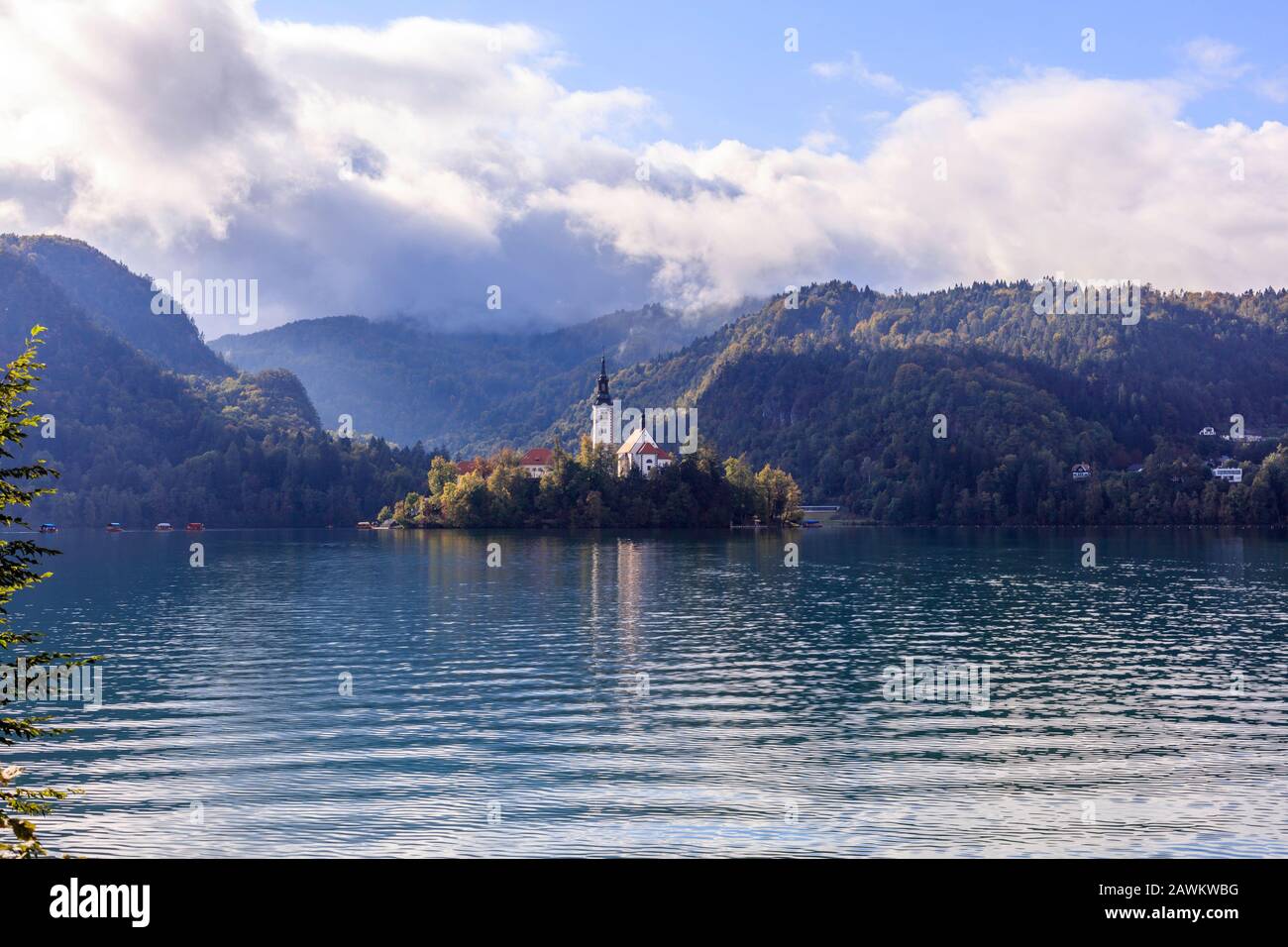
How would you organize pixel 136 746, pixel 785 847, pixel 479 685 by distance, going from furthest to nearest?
pixel 479 685
pixel 136 746
pixel 785 847

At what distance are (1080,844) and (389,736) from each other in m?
23.2

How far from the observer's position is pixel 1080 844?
28.4 meters

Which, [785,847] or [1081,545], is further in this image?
[1081,545]

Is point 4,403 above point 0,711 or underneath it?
above

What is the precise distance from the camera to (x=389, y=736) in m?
41.7

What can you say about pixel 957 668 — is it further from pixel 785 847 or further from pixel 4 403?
pixel 4 403

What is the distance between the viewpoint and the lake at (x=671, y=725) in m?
29.8

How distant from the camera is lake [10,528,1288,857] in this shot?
29.8 meters

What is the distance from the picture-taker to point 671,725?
43.6 m
